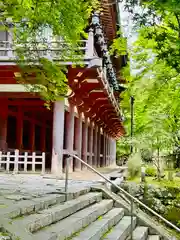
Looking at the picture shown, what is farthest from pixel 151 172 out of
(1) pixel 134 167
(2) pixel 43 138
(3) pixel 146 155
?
(2) pixel 43 138

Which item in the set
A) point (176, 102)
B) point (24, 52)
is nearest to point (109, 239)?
point (24, 52)

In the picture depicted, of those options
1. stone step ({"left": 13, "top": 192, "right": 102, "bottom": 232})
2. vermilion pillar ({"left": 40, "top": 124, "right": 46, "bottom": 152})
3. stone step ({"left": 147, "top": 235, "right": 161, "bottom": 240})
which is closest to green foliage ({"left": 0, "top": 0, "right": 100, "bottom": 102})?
stone step ({"left": 13, "top": 192, "right": 102, "bottom": 232})

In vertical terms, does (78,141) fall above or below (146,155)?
above

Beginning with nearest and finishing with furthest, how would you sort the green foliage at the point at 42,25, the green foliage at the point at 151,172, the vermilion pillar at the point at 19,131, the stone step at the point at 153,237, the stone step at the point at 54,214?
the stone step at the point at 54,214, the green foliage at the point at 42,25, the stone step at the point at 153,237, the green foliage at the point at 151,172, the vermilion pillar at the point at 19,131

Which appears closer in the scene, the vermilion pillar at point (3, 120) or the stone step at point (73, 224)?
the stone step at point (73, 224)

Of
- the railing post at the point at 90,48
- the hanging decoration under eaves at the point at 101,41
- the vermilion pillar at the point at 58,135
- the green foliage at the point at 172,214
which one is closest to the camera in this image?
the green foliage at the point at 172,214

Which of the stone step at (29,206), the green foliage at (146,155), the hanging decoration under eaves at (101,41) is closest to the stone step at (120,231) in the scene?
the stone step at (29,206)

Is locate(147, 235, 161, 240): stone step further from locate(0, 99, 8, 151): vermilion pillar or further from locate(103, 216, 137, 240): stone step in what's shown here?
locate(0, 99, 8, 151): vermilion pillar

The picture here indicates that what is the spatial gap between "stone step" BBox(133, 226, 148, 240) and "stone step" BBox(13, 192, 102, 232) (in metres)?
1.14

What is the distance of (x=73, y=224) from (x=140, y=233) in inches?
96.4

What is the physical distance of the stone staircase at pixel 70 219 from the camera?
497cm

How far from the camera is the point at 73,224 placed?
6.17 meters

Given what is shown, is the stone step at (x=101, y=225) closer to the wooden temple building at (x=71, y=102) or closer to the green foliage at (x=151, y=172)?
the wooden temple building at (x=71, y=102)

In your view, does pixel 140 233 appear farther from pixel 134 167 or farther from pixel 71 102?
pixel 71 102
